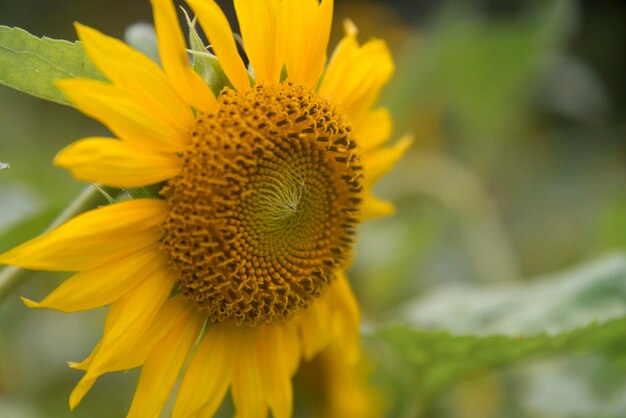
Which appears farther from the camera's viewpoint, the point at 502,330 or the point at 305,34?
the point at 502,330

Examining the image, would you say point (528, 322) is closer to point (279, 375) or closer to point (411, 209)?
point (279, 375)

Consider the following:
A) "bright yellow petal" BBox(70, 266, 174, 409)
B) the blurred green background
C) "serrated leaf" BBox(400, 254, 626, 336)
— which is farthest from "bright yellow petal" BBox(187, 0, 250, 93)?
"serrated leaf" BBox(400, 254, 626, 336)

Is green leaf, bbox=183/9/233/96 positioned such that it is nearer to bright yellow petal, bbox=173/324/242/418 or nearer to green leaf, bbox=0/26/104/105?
green leaf, bbox=0/26/104/105

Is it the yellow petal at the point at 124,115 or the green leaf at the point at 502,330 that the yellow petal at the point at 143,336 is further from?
the green leaf at the point at 502,330

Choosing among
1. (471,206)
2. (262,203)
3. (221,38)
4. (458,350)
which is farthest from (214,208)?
(471,206)

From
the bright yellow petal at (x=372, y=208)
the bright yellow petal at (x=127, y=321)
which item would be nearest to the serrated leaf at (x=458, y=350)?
the bright yellow petal at (x=372, y=208)

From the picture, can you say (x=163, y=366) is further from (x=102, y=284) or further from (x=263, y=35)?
(x=263, y=35)
